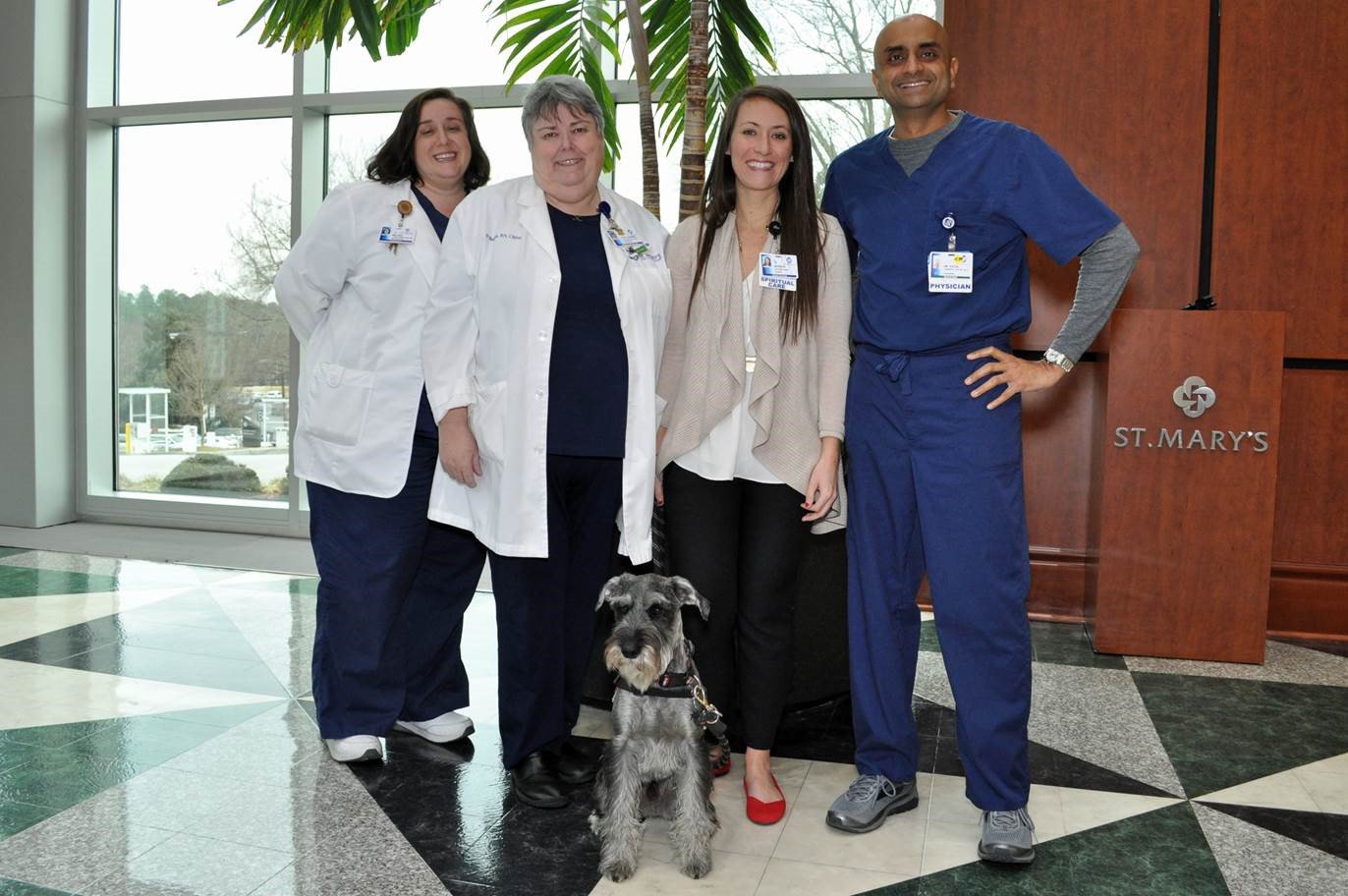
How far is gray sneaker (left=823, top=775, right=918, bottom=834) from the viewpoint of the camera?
240cm

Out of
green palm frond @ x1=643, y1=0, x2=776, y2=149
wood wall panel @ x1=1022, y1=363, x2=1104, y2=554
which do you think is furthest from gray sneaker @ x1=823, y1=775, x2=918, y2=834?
green palm frond @ x1=643, y1=0, x2=776, y2=149

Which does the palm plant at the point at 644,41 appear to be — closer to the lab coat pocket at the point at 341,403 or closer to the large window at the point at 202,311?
the lab coat pocket at the point at 341,403

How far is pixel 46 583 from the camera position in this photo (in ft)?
15.9

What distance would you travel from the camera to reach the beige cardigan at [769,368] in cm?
235

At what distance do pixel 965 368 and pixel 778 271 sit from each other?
0.46 meters

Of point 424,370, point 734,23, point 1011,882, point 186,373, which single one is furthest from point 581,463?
point 186,373

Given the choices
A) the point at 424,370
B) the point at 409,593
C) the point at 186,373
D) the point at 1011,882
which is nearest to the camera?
the point at 1011,882

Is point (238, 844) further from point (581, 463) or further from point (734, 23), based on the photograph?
point (734, 23)

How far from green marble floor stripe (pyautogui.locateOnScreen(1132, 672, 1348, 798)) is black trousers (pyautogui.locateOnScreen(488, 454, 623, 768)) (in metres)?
1.60

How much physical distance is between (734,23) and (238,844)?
3.38 m

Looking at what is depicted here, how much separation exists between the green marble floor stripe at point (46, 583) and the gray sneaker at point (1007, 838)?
13.2 feet

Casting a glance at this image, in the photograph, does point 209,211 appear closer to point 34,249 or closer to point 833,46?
point 34,249

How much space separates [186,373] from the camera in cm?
671

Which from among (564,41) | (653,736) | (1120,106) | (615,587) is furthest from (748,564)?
(1120,106)
